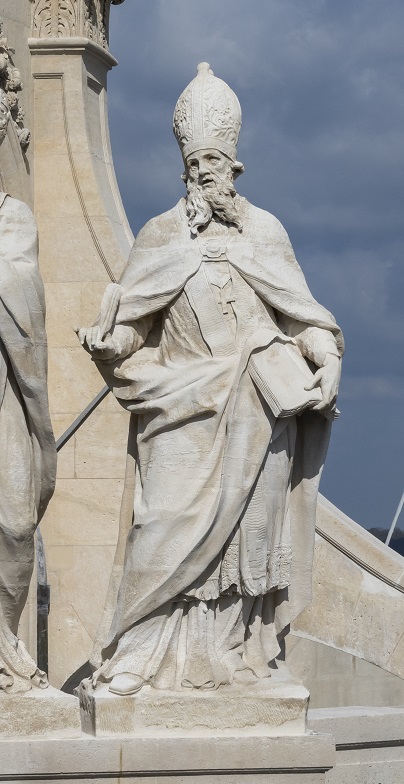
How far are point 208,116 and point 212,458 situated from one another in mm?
1495

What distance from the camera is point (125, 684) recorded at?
9.68 m

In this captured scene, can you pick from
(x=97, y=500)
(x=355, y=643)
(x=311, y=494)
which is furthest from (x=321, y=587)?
(x=311, y=494)

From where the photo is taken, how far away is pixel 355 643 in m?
13.0

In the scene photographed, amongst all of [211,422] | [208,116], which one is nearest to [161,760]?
[211,422]

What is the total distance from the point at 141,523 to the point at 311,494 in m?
0.82

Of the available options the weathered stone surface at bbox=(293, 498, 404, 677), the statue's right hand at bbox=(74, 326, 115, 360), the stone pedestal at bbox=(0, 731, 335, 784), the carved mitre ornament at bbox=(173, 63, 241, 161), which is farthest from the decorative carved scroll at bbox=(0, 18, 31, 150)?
the stone pedestal at bbox=(0, 731, 335, 784)

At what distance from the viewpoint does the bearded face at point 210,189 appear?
10.0m

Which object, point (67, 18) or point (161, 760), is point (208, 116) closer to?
point (161, 760)

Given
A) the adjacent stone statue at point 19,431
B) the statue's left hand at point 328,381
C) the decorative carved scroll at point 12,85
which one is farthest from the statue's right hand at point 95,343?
the decorative carved scroll at point 12,85

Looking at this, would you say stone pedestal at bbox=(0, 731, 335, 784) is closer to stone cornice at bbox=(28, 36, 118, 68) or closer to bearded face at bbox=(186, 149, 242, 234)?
bearded face at bbox=(186, 149, 242, 234)

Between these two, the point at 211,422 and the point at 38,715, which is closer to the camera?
the point at 38,715

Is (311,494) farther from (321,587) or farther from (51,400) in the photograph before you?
(51,400)

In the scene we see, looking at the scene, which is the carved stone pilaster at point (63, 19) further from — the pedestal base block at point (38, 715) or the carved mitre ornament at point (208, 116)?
the pedestal base block at point (38, 715)

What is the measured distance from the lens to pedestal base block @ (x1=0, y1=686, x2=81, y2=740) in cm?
966
